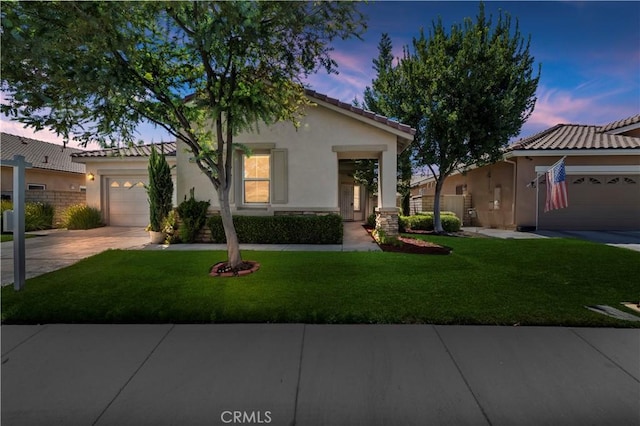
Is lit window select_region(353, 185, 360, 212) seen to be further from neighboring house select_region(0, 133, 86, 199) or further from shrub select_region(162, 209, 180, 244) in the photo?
neighboring house select_region(0, 133, 86, 199)

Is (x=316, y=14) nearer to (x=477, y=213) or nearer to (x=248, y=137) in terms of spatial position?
(x=248, y=137)

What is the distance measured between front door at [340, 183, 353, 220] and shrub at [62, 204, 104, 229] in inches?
462

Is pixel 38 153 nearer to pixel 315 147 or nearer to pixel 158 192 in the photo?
pixel 158 192

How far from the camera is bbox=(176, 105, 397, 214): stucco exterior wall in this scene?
950 centimetres

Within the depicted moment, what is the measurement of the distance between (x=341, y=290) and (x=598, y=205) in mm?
13997

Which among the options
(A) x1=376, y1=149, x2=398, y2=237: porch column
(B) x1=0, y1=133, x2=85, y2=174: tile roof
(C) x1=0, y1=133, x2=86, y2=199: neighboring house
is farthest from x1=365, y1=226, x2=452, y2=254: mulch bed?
(B) x1=0, y1=133, x2=85, y2=174: tile roof

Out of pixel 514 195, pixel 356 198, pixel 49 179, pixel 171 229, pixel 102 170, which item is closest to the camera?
pixel 171 229

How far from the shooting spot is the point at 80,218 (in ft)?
40.5

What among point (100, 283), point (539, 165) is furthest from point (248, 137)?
point (539, 165)

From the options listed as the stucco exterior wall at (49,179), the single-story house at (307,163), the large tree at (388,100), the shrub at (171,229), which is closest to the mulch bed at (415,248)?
the single-story house at (307,163)

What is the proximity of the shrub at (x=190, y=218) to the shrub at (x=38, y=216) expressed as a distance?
7602 mm

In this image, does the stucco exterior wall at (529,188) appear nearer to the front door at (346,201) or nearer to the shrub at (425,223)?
the shrub at (425,223)

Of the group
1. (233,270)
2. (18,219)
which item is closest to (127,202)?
(18,219)

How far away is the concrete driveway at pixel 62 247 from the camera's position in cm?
622
